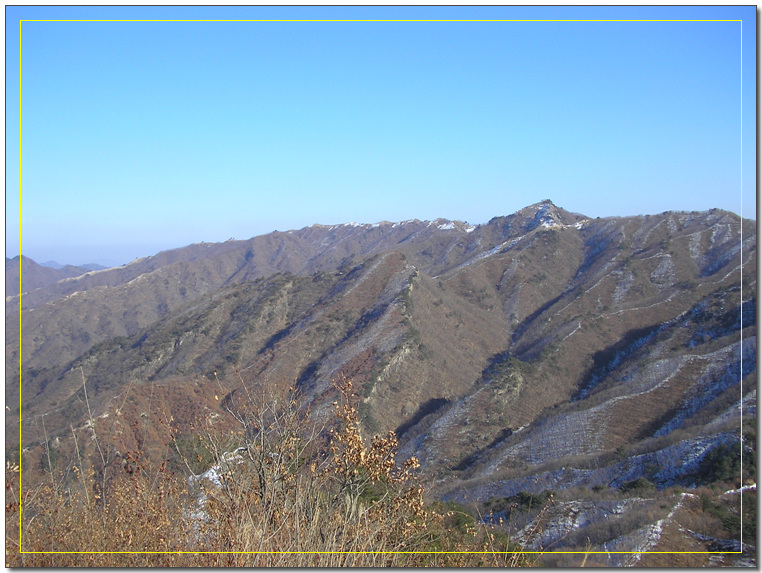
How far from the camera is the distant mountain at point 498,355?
1783 cm

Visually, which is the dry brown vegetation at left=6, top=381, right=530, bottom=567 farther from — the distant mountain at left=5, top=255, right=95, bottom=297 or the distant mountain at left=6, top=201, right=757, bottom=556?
the distant mountain at left=5, top=255, right=95, bottom=297

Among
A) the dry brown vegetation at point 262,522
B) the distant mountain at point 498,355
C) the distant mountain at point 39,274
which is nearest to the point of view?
the dry brown vegetation at point 262,522

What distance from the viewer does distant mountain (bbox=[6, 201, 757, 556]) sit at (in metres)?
17.8

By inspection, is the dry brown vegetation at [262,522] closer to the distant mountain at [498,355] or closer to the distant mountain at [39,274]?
the distant mountain at [498,355]

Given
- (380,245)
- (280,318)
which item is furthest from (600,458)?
(380,245)

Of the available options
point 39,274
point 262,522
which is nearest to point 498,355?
point 262,522

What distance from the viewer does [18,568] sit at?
14.9ft

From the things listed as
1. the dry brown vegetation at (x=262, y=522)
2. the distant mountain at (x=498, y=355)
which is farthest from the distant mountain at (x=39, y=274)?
the dry brown vegetation at (x=262, y=522)

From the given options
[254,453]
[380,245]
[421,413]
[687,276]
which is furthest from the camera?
[380,245]

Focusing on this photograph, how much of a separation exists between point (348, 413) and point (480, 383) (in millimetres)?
23384

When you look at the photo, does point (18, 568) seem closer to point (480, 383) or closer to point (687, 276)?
point (480, 383)

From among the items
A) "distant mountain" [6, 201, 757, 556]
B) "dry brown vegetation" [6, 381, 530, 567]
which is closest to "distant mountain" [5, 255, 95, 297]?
"distant mountain" [6, 201, 757, 556]

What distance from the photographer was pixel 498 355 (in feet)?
110

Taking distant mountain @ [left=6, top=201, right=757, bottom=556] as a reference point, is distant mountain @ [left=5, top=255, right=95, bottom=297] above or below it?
above
